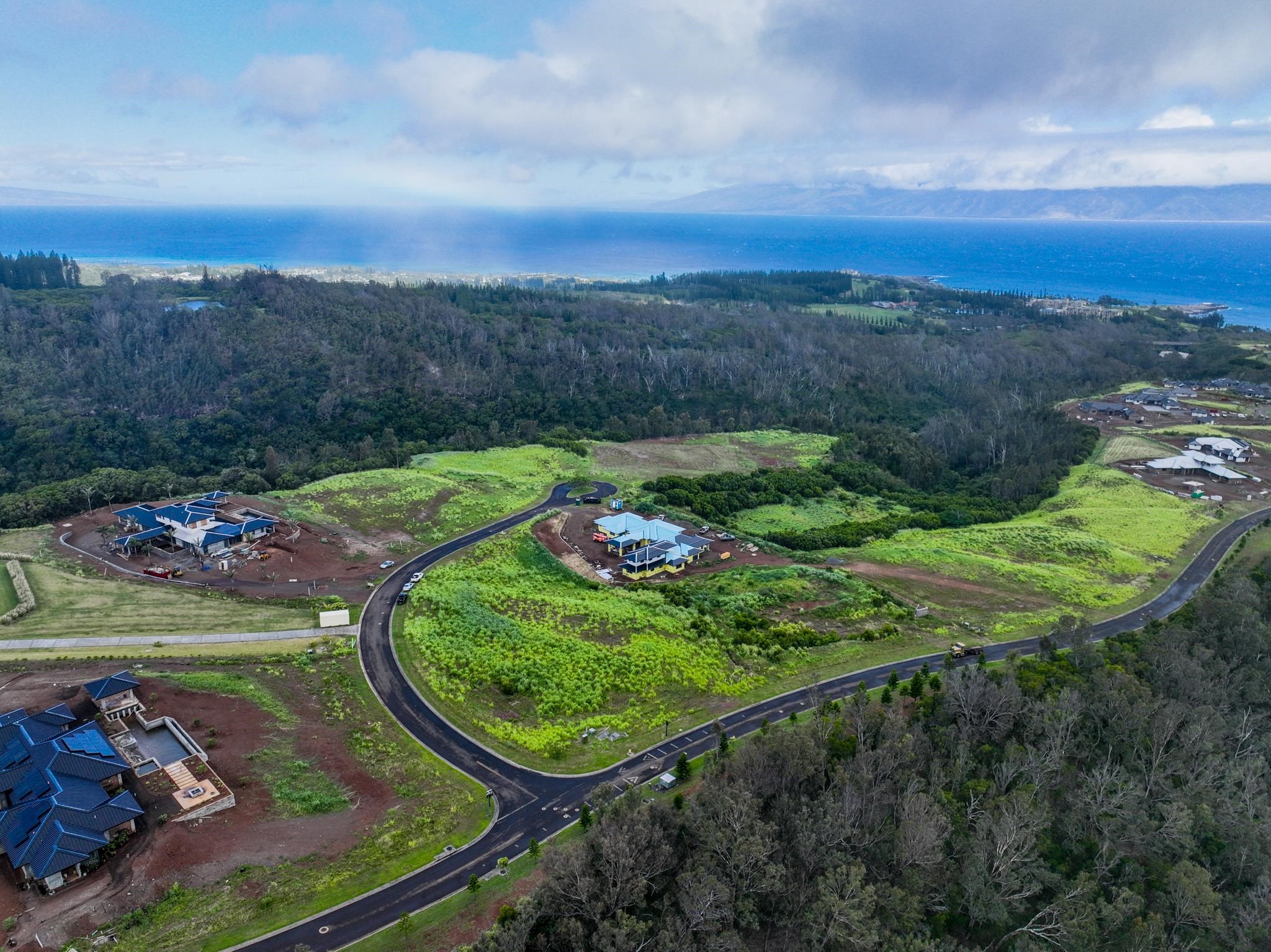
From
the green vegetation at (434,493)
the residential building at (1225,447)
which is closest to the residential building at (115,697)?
the green vegetation at (434,493)

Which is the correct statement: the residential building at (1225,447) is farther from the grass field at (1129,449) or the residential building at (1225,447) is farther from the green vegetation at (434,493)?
the green vegetation at (434,493)

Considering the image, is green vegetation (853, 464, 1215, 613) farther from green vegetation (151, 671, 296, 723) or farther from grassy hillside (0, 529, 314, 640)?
grassy hillside (0, 529, 314, 640)

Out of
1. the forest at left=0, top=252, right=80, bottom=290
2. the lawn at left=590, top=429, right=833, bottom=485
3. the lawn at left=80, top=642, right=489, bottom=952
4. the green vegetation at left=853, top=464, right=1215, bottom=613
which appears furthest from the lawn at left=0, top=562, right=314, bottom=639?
the forest at left=0, top=252, right=80, bottom=290

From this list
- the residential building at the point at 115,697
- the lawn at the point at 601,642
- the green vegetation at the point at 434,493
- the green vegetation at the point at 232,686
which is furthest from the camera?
the green vegetation at the point at 434,493

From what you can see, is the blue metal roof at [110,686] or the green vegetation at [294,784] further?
the blue metal roof at [110,686]

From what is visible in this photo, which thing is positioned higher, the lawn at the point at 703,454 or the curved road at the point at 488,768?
→ the lawn at the point at 703,454

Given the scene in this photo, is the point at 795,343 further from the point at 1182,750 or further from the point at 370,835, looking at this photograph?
the point at 370,835

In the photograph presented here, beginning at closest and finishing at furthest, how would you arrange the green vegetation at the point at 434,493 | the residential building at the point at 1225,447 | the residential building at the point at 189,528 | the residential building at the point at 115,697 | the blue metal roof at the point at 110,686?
the residential building at the point at 115,697
the blue metal roof at the point at 110,686
the residential building at the point at 189,528
the green vegetation at the point at 434,493
the residential building at the point at 1225,447
